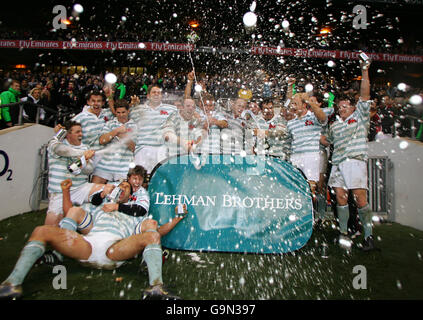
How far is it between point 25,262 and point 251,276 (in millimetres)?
1928

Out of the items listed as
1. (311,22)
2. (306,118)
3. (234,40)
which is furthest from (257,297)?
(311,22)

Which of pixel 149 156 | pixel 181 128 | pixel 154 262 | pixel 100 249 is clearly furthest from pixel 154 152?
pixel 154 262

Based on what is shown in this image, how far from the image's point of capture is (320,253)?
10.9 feet

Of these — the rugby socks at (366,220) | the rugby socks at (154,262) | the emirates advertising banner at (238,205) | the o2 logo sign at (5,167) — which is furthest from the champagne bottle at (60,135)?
the rugby socks at (366,220)

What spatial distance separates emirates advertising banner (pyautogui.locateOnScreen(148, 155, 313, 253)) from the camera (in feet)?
10.3

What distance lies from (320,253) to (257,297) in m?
1.48

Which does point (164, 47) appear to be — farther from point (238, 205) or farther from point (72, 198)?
point (238, 205)

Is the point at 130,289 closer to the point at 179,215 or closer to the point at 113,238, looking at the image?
the point at 113,238

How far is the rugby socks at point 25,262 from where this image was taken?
207cm

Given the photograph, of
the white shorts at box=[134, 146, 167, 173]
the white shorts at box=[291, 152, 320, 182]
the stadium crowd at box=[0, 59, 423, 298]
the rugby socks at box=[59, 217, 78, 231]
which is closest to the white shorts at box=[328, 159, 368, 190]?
the stadium crowd at box=[0, 59, 423, 298]

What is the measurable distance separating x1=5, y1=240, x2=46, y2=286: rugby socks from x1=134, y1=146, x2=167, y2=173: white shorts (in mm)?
Result: 2174

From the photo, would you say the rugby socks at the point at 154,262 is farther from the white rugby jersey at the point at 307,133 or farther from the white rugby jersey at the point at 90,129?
the white rugby jersey at the point at 307,133

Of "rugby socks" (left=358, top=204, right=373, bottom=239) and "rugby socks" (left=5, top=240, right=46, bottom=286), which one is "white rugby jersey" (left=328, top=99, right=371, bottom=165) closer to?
"rugby socks" (left=358, top=204, right=373, bottom=239)

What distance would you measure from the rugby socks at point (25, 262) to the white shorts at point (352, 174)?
3626 mm
